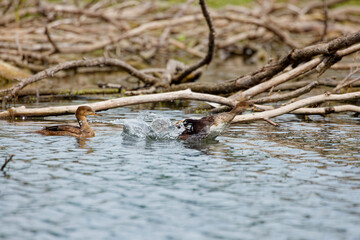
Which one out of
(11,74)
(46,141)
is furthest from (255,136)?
(11,74)

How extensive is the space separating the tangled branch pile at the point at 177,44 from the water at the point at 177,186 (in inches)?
63.5

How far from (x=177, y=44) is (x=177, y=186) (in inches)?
738

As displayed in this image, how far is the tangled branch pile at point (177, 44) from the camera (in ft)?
38.0

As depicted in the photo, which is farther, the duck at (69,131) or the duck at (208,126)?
the duck at (69,131)

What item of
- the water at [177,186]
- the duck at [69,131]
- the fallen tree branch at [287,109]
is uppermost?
the fallen tree branch at [287,109]

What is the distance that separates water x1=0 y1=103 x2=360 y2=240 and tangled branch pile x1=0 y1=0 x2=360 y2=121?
161 cm

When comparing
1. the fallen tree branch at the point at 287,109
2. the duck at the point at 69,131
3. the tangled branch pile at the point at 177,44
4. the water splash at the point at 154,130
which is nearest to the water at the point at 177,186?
the water splash at the point at 154,130

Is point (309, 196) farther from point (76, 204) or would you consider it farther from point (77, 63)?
point (77, 63)

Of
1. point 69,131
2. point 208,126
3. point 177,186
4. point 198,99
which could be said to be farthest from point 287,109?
point 177,186

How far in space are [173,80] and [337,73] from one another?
324 inches

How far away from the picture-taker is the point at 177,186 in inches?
257

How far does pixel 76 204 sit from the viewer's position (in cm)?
583

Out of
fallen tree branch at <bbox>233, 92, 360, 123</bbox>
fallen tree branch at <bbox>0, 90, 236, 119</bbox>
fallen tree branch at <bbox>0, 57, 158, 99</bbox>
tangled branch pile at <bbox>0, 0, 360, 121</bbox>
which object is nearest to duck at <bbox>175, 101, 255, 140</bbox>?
fallen tree branch at <bbox>233, 92, 360, 123</bbox>

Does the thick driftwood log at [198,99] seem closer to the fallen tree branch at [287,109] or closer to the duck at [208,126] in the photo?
the fallen tree branch at [287,109]
